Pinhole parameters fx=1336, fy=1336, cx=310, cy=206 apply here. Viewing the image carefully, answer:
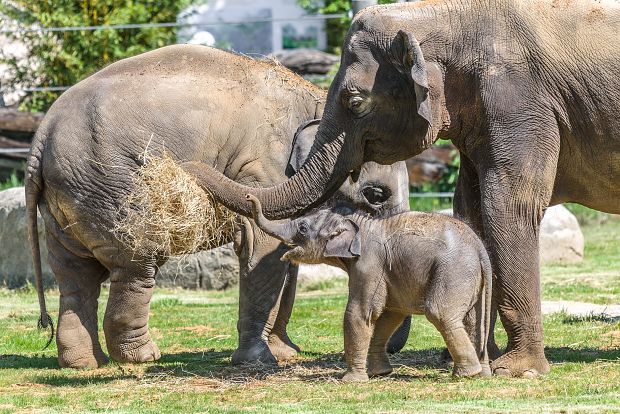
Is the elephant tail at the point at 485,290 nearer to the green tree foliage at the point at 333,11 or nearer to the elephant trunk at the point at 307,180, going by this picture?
the elephant trunk at the point at 307,180

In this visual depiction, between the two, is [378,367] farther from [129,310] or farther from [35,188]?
[35,188]

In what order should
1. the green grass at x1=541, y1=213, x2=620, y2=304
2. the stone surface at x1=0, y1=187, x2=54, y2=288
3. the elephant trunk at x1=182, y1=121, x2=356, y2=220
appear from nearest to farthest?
the elephant trunk at x1=182, y1=121, x2=356, y2=220 < the green grass at x1=541, y1=213, x2=620, y2=304 < the stone surface at x1=0, y1=187, x2=54, y2=288

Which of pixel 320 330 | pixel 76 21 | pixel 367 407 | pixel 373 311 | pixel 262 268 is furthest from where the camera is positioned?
pixel 76 21

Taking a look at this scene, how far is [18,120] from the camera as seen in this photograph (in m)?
19.4

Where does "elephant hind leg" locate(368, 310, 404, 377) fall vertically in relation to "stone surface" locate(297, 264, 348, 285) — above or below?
above

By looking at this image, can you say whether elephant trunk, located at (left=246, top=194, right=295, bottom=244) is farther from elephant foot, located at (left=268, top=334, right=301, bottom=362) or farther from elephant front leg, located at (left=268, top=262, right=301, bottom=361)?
elephant foot, located at (left=268, top=334, right=301, bottom=362)

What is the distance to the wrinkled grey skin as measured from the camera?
395 inches

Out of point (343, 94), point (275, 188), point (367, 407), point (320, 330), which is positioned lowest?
point (320, 330)

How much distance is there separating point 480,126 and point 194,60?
276 cm

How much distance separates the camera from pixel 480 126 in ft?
28.7

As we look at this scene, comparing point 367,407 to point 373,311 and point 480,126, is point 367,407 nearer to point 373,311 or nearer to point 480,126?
point 373,311

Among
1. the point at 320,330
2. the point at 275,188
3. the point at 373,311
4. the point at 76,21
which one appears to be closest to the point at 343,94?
the point at 275,188

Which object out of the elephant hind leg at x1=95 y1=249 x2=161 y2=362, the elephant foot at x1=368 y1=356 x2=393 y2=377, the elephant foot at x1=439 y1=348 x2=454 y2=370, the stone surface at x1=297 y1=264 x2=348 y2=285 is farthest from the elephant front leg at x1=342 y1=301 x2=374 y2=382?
the stone surface at x1=297 y1=264 x2=348 y2=285

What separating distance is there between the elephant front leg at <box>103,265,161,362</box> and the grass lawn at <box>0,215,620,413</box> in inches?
8.2
